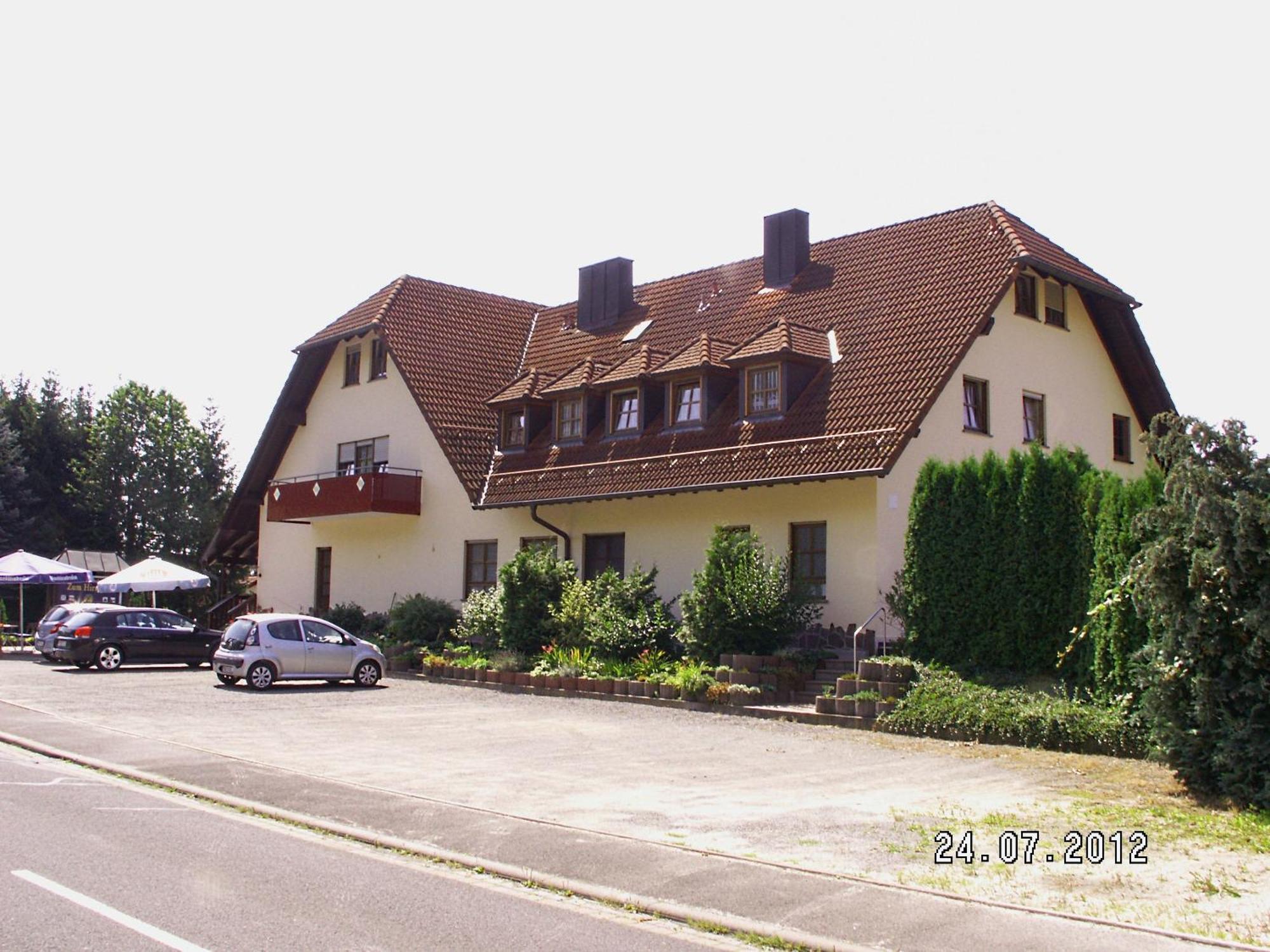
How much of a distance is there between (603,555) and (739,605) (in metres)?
7.10

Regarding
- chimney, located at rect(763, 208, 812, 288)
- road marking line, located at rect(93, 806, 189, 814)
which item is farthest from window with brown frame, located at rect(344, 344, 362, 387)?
road marking line, located at rect(93, 806, 189, 814)

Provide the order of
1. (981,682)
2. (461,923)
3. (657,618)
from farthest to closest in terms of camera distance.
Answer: (657,618)
(981,682)
(461,923)

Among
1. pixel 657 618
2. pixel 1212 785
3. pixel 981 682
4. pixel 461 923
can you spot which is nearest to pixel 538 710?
pixel 657 618

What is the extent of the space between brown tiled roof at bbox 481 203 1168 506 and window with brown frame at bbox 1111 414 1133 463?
0.68 m

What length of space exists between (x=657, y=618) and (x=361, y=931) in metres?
16.9

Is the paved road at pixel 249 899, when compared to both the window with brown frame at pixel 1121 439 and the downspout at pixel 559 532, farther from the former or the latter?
the window with brown frame at pixel 1121 439

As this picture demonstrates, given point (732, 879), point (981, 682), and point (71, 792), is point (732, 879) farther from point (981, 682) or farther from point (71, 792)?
point (981, 682)

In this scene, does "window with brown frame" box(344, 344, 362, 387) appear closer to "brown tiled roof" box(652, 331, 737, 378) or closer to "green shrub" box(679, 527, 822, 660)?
"brown tiled roof" box(652, 331, 737, 378)

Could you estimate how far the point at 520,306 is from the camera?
37562 mm

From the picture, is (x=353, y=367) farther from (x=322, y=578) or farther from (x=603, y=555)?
(x=603, y=555)

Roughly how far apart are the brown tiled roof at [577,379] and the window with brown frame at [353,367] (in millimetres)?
6998

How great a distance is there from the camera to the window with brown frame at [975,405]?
79.9 feet

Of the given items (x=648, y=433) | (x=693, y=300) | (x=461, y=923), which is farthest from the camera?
(x=693, y=300)
